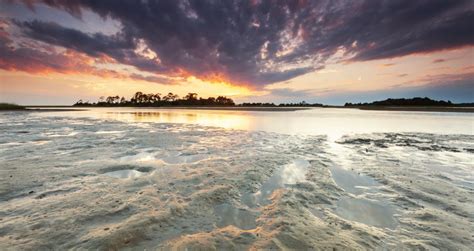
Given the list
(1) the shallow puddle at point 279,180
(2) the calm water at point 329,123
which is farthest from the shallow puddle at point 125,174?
(2) the calm water at point 329,123

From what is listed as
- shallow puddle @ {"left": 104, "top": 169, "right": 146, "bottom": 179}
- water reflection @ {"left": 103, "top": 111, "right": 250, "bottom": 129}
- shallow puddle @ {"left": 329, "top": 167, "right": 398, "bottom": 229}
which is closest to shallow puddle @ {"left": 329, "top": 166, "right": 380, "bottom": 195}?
shallow puddle @ {"left": 329, "top": 167, "right": 398, "bottom": 229}

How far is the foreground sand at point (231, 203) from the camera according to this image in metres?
3.68

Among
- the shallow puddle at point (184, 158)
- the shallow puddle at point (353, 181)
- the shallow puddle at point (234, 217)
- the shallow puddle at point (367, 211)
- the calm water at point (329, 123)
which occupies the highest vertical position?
the shallow puddle at point (234, 217)

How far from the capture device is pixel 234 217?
4.55 meters

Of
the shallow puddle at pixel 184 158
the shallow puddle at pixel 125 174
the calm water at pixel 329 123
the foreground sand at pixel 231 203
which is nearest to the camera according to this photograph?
the foreground sand at pixel 231 203

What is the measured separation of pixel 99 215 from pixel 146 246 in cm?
165

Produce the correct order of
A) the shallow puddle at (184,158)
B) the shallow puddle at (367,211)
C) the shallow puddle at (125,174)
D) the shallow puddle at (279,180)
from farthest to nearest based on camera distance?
the shallow puddle at (184,158) → the shallow puddle at (125,174) → the shallow puddle at (279,180) → the shallow puddle at (367,211)

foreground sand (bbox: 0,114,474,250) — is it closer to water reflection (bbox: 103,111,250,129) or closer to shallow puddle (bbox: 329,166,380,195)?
shallow puddle (bbox: 329,166,380,195)

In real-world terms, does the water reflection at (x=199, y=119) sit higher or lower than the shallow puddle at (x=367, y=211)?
lower

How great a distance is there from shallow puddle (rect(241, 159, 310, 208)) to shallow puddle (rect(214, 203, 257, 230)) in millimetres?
420

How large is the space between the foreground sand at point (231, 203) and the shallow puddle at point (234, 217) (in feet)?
Result: 0.07

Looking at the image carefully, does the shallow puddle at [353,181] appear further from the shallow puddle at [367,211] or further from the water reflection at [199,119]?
the water reflection at [199,119]

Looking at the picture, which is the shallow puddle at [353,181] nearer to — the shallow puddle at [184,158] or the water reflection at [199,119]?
the shallow puddle at [184,158]

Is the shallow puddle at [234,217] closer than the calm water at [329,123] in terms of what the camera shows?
Yes
